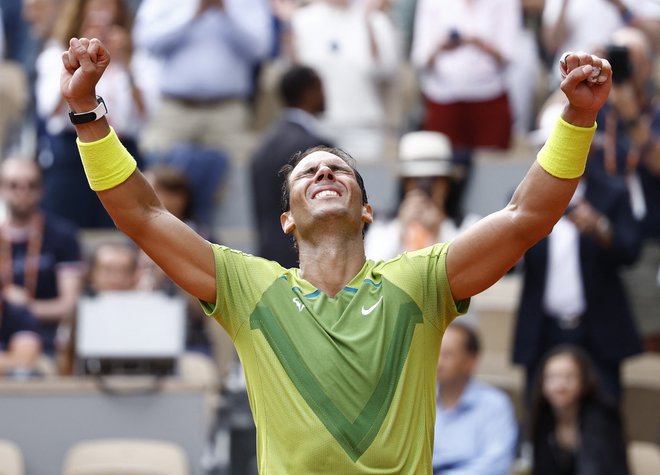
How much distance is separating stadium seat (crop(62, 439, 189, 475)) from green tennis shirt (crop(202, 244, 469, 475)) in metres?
3.41

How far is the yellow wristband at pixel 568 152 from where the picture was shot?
4227 mm

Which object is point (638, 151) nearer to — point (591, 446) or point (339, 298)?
point (591, 446)

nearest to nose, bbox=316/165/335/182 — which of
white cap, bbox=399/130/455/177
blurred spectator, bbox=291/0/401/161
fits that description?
white cap, bbox=399/130/455/177

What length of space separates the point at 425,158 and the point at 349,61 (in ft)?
5.83

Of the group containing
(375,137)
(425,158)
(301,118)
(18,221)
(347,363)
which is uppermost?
(301,118)

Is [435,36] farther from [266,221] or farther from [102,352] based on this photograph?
[102,352]

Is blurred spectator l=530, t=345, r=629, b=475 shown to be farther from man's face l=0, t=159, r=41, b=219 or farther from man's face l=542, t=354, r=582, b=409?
man's face l=0, t=159, r=41, b=219

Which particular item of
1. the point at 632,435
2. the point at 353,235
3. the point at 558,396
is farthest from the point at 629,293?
the point at 353,235

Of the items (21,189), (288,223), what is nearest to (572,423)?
(21,189)

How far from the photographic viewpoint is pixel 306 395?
419 cm

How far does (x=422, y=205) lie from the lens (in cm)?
851

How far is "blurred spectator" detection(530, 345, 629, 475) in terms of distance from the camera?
303 inches

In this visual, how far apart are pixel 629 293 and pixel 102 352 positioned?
11.1ft

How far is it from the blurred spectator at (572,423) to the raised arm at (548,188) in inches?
142
